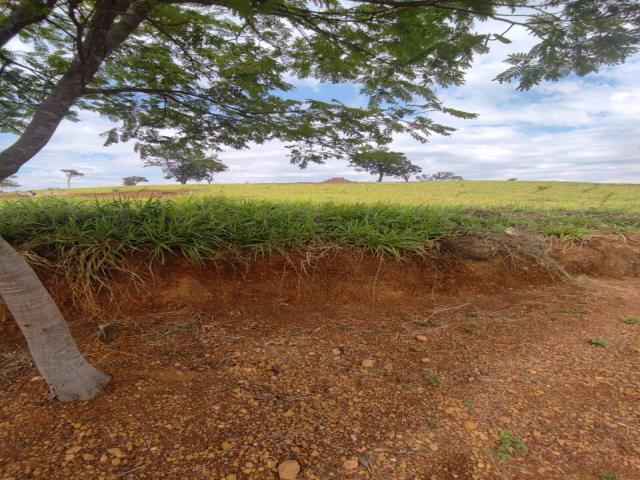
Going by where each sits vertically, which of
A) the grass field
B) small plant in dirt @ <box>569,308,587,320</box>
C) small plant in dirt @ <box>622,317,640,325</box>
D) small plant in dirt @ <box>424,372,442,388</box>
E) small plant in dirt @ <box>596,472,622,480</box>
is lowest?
small plant in dirt @ <box>596,472,622,480</box>

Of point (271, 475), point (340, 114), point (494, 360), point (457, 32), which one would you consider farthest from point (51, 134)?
point (494, 360)

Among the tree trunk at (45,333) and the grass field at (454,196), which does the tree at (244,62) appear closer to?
the tree trunk at (45,333)

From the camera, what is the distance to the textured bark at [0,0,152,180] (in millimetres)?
2008

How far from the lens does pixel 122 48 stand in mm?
3131

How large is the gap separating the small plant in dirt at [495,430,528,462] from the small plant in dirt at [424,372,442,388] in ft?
1.43

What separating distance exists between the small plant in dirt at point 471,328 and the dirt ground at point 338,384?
0.08 feet

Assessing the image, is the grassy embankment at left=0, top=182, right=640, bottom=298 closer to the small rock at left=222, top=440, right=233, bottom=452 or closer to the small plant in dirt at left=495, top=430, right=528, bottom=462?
the small rock at left=222, top=440, right=233, bottom=452

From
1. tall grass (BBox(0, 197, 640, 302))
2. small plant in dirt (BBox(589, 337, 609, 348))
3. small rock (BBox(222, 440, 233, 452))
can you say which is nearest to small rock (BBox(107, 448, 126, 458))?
small rock (BBox(222, 440, 233, 452))

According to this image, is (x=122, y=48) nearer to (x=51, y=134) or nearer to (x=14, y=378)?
(x=51, y=134)

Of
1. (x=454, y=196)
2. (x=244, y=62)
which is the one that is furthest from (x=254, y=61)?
(x=454, y=196)

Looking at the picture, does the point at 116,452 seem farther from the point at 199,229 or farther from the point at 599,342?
the point at 599,342

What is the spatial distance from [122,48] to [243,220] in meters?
1.93

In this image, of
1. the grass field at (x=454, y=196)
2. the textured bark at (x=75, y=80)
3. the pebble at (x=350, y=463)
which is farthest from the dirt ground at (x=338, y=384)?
A: the grass field at (x=454, y=196)

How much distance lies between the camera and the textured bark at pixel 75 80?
6.59 ft
